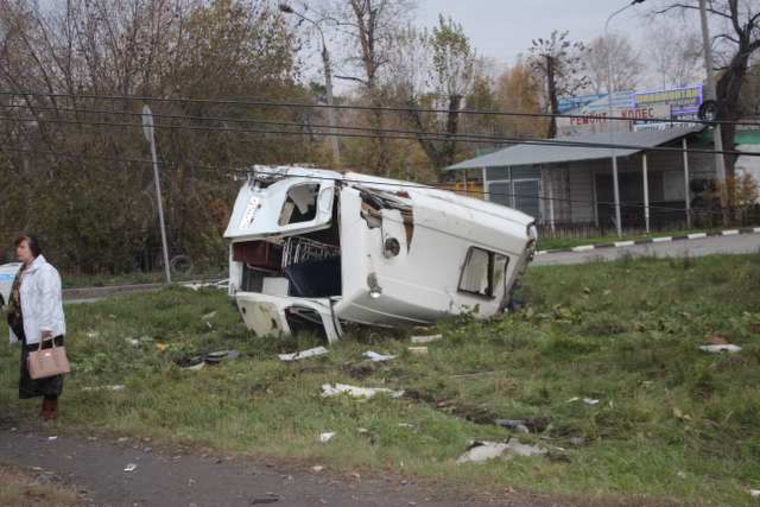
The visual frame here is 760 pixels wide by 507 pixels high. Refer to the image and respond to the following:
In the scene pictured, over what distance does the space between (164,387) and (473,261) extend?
4.97 metres

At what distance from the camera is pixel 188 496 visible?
6.13 meters

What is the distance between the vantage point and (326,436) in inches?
293

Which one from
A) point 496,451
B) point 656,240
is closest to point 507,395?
point 496,451

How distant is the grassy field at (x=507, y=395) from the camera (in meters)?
6.44

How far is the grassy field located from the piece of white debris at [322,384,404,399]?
0.15 m

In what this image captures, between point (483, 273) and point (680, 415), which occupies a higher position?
point (483, 273)

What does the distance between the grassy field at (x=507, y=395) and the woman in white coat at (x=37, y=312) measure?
0.37 meters

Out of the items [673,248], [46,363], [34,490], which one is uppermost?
[46,363]

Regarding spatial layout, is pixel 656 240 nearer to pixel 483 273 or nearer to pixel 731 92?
pixel 731 92

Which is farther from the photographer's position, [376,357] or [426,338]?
[426,338]

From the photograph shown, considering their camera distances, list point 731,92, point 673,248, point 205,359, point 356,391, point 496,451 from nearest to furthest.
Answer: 1. point 496,451
2. point 356,391
3. point 205,359
4. point 673,248
5. point 731,92

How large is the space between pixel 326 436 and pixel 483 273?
6.14 metres

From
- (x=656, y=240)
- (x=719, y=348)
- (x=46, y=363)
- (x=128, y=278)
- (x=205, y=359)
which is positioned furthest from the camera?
(x=656, y=240)

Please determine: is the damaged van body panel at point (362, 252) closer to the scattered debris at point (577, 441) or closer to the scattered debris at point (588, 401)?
the scattered debris at point (588, 401)
